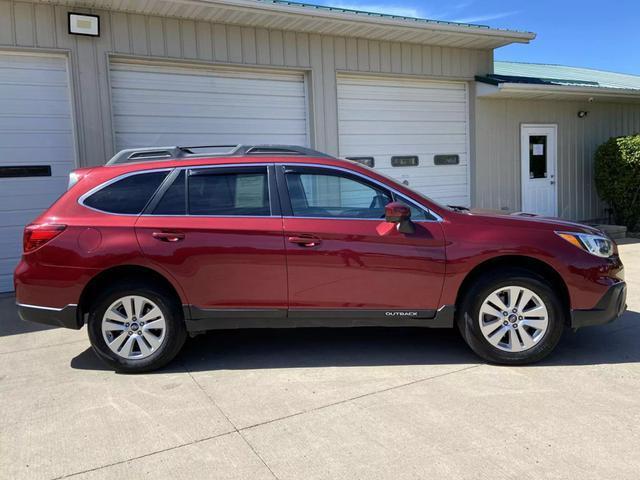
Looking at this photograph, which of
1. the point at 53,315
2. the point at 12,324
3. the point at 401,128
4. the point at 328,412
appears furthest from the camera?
the point at 401,128

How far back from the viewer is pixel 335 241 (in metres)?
4.29

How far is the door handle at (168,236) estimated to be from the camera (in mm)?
4297

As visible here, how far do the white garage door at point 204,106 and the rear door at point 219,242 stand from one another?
3877 millimetres

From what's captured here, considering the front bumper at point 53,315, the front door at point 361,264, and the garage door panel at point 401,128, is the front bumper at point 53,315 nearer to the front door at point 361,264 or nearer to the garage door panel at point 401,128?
the front door at point 361,264

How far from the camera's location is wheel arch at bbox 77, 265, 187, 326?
14.3ft

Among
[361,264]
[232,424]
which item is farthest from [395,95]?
[232,424]

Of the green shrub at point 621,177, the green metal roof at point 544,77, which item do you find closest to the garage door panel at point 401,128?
the green metal roof at point 544,77

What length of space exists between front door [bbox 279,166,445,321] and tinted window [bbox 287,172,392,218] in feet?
0.05

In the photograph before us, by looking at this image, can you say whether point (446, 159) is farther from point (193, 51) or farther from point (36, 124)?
point (36, 124)

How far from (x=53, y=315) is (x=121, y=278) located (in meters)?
0.59

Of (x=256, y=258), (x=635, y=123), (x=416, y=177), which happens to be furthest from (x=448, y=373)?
(x=635, y=123)

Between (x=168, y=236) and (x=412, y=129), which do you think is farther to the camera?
(x=412, y=129)

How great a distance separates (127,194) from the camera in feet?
14.6

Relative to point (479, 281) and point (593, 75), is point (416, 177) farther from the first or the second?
point (593, 75)
